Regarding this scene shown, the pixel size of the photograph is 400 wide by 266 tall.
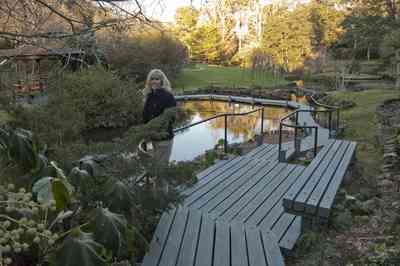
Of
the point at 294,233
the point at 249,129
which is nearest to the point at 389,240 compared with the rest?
the point at 294,233

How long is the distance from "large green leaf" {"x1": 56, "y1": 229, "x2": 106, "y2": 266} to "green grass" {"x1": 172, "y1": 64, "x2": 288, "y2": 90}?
2724 cm

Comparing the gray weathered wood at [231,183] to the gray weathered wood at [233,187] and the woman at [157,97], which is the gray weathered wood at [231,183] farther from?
the woman at [157,97]

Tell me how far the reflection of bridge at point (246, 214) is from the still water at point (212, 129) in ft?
7.95

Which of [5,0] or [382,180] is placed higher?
[5,0]

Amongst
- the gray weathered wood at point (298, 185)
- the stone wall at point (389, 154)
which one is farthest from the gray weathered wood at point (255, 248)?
the stone wall at point (389, 154)

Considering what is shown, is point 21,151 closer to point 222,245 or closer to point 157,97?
point 222,245

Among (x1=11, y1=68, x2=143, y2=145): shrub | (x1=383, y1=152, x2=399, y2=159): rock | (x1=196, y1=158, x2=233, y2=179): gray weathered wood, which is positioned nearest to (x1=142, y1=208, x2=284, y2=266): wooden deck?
(x1=196, y1=158, x2=233, y2=179): gray weathered wood

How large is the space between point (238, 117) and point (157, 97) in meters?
12.3

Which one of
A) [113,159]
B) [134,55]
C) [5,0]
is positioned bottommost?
[113,159]

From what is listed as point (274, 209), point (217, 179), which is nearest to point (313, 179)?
point (274, 209)

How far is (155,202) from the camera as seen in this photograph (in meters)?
2.44

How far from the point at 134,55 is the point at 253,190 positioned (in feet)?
71.1

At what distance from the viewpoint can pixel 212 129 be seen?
13414 mm

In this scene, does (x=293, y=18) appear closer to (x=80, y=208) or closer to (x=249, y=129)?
(x=249, y=129)
